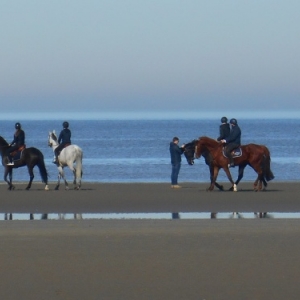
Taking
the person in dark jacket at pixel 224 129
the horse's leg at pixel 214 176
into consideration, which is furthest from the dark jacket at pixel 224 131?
the horse's leg at pixel 214 176

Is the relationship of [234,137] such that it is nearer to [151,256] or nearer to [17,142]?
[17,142]

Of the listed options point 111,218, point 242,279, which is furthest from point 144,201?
point 242,279

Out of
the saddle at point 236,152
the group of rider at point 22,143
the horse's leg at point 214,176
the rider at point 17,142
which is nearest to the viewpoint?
the saddle at point 236,152

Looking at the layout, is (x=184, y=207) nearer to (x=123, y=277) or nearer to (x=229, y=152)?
(x=229, y=152)

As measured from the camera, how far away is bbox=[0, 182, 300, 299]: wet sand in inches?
436

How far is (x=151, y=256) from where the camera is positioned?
13562mm

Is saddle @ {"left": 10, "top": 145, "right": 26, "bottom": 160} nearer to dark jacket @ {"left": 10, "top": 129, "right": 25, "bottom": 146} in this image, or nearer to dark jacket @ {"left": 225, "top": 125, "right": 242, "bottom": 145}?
dark jacket @ {"left": 10, "top": 129, "right": 25, "bottom": 146}

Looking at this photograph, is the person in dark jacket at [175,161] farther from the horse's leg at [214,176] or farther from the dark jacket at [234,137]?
the dark jacket at [234,137]

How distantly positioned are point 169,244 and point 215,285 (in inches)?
135

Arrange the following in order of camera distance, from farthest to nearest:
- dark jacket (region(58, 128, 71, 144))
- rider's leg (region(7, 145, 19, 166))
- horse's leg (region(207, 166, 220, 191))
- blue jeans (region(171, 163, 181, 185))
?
A: blue jeans (region(171, 163, 181, 185)) < dark jacket (region(58, 128, 71, 144)) < rider's leg (region(7, 145, 19, 166)) < horse's leg (region(207, 166, 220, 191))

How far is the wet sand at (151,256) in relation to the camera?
11086mm

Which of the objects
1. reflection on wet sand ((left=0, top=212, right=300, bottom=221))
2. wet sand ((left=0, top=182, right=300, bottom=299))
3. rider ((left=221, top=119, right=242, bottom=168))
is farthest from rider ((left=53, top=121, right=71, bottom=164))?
reflection on wet sand ((left=0, top=212, right=300, bottom=221))

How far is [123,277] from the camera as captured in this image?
39.0 feet

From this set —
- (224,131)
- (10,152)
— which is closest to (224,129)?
(224,131)
